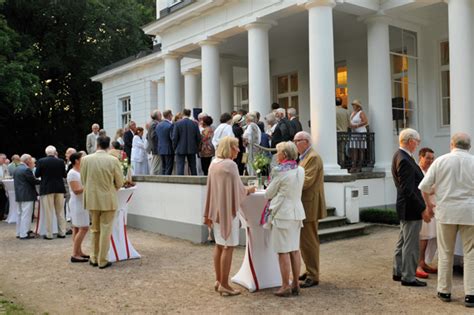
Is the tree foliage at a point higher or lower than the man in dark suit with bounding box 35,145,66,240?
higher

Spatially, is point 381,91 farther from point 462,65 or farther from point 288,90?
point 288,90

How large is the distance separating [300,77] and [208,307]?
1150 centimetres

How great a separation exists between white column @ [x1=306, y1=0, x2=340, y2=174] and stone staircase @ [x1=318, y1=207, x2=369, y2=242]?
111 centimetres

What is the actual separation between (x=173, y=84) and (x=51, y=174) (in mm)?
6364

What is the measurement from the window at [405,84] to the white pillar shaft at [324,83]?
2774mm

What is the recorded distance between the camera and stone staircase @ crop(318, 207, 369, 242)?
28.8 feet

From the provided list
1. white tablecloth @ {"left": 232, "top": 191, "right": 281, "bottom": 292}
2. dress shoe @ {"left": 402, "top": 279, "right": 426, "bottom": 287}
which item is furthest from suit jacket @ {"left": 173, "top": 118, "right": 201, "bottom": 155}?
dress shoe @ {"left": 402, "top": 279, "right": 426, "bottom": 287}

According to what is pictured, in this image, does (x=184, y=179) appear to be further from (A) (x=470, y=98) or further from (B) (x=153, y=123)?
(A) (x=470, y=98)

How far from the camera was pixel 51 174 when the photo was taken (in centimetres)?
1000

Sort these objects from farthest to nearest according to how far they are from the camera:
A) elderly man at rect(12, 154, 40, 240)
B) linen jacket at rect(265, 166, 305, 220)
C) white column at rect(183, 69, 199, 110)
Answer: white column at rect(183, 69, 199, 110) < elderly man at rect(12, 154, 40, 240) < linen jacket at rect(265, 166, 305, 220)

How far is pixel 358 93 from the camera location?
1397 cm

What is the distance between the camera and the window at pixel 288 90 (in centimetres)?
1608

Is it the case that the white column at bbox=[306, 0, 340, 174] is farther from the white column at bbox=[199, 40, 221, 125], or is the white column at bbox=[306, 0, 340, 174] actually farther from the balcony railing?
the white column at bbox=[199, 40, 221, 125]

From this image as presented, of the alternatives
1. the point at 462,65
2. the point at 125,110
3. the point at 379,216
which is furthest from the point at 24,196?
the point at 125,110
